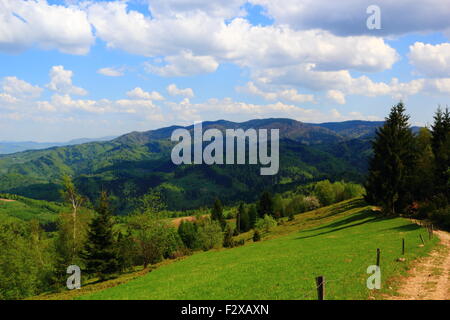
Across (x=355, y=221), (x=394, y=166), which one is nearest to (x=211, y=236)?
(x=355, y=221)

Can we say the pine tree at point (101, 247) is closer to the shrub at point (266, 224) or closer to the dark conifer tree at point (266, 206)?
the shrub at point (266, 224)

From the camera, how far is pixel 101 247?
57844 millimetres

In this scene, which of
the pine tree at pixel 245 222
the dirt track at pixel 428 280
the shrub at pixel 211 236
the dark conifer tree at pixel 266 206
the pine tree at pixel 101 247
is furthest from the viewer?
the pine tree at pixel 245 222

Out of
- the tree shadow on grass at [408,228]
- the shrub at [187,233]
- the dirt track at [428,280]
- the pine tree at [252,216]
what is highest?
the dirt track at [428,280]

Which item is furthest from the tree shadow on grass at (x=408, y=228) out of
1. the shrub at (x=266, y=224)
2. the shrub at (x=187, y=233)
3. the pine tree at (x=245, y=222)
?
the pine tree at (x=245, y=222)

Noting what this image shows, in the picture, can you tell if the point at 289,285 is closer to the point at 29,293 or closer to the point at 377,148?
the point at 377,148

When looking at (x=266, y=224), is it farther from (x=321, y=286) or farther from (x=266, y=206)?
(x=321, y=286)

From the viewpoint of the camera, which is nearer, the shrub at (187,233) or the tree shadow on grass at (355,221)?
the tree shadow on grass at (355,221)

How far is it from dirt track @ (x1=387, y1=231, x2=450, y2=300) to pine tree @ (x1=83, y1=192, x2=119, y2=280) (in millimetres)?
51136

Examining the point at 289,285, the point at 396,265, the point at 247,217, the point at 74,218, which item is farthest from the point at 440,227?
the point at 247,217

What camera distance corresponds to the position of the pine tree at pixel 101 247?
56500mm

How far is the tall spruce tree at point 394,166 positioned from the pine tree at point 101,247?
53.0 metres

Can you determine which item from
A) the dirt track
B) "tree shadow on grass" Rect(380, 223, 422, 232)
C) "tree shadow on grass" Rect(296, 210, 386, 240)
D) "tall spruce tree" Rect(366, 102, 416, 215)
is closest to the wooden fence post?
the dirt track
